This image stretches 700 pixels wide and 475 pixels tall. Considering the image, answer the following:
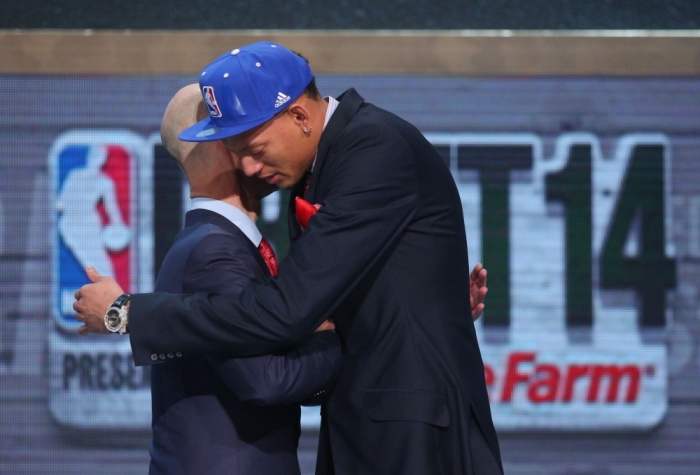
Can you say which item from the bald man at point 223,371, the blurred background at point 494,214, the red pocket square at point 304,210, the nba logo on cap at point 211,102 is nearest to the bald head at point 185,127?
the bald man at point 223,371

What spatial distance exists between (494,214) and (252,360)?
2.00 m

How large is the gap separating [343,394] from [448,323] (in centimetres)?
22

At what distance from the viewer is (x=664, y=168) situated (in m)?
3.29

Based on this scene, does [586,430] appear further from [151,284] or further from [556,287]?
[151,284]

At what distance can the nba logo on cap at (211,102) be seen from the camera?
57.6 inches

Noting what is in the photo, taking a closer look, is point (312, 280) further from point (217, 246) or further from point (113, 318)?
point (113, 318)

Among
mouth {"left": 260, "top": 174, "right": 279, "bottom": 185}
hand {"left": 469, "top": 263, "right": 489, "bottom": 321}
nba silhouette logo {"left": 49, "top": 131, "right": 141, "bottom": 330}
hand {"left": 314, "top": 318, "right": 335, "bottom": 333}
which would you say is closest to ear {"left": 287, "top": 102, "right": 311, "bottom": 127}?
mouth {"left": 260, "top": 174, "right": 279, "bottom": 185}

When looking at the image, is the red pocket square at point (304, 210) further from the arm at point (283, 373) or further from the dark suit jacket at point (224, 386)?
the arm at point (283, 373)

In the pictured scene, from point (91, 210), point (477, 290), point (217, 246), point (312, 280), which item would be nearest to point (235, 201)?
point (217, 246)

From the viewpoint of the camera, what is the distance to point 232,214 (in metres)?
1.56

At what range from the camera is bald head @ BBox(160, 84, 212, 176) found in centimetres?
158

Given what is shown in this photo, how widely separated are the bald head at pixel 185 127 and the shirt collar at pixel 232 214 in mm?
69

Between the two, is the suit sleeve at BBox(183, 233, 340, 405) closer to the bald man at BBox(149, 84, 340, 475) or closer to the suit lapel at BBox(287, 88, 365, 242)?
the bald man at BBox(149, 84, 340, 475)

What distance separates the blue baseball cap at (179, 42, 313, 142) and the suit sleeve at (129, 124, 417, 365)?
0.15m
